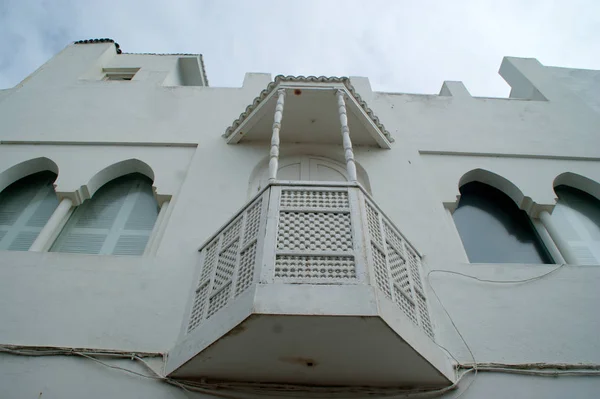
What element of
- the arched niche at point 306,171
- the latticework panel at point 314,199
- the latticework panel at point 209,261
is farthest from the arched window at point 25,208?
the latticework panel at point 314,199

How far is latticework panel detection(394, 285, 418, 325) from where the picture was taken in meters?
4.11

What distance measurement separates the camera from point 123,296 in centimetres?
476

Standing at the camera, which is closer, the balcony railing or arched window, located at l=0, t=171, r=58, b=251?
the balcony railing

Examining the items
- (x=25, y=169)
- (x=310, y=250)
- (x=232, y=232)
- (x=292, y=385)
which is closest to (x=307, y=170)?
(x=232, y=232)

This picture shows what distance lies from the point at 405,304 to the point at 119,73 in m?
8.09

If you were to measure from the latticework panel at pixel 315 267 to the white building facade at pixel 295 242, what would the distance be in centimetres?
2

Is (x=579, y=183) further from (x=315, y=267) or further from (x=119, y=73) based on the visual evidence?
(x=119, y=73)

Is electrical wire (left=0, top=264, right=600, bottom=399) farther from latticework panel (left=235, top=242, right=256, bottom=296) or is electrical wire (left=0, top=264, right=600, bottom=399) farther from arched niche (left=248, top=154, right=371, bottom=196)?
arched niche (left=248, top=154, right=371, bottom=196)

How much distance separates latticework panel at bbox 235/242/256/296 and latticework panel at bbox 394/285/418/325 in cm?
132

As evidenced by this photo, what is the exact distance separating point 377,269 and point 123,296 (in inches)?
106

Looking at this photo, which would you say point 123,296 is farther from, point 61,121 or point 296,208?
point 61,121

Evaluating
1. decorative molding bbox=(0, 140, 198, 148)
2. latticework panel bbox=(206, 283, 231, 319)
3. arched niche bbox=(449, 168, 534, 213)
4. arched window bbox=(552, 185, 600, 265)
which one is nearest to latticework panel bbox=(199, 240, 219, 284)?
latticework panel bbox=(206, 283, 231, 319)

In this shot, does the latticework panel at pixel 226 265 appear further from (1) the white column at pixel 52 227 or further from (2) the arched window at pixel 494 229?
(2) the arched window at pixel 494 229

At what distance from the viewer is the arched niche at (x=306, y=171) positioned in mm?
6516
